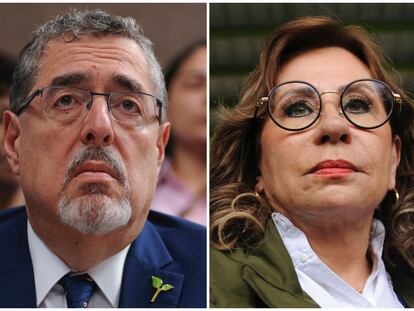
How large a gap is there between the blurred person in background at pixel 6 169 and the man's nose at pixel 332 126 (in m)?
1.28

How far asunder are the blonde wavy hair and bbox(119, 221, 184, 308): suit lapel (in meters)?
0.23

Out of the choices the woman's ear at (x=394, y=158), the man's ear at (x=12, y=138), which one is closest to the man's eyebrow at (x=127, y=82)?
the man's ear at (x=12, y=138)

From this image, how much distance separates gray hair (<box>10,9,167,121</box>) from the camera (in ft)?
10.9

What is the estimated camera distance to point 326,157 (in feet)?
10.7

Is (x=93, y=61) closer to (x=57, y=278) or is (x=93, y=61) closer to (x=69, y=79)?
(x=69, y=79)

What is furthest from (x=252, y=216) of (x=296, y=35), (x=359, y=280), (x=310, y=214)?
(x=296, y=35)

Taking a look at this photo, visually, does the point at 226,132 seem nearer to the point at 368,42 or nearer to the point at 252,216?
the point at 252,216

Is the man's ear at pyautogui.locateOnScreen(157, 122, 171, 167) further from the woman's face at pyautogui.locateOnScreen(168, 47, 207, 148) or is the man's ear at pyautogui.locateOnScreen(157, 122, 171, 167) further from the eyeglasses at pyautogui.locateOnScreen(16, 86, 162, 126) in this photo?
the eyeglasses at pyautogui.locateOnScreen(16, 86, 162, 126)

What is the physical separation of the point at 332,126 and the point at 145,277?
972 millimetres

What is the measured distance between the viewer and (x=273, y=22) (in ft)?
11.5

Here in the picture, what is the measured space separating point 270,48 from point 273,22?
189mm

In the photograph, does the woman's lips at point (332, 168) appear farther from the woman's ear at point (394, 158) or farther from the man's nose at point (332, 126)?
the woman's ear at point (394, 158)

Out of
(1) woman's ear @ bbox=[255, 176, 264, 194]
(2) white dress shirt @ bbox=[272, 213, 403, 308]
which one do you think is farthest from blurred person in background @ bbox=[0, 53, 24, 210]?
(2) white dress shirt @ bbox=[272, 213, 403, 308]

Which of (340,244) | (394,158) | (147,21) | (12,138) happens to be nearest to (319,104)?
(394,158)
